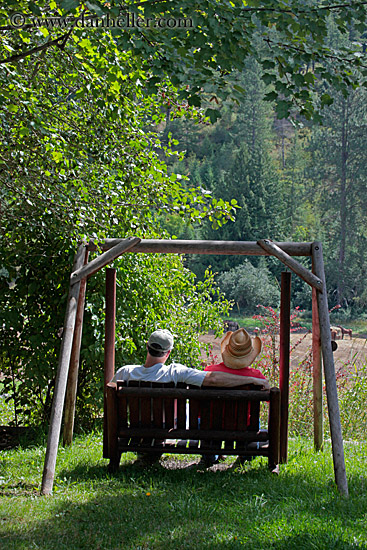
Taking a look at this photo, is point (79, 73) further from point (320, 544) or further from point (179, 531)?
point (320, 544)

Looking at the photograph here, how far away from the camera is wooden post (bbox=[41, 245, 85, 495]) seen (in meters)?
4.41

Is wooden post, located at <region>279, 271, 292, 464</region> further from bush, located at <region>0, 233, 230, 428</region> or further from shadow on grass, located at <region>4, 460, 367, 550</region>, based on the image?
bush, located at <region>0, 233, 230, 428</region>

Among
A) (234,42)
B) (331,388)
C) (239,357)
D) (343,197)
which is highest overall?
(343,197)

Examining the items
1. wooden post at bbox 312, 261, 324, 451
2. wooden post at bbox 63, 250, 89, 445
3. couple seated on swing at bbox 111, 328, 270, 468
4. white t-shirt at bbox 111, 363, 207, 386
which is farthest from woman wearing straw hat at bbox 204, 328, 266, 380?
wooden post at bbox 63, 250, 89, 445

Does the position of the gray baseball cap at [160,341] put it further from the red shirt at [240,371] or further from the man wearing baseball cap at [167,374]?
the red shirt at [240,371]

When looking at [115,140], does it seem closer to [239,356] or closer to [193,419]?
[239,356]

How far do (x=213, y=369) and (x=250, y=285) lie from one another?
3327 cm

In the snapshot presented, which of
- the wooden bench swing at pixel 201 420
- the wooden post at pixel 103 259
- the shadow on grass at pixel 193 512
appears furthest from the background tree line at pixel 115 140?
the shadow on grass at pixel 193 512

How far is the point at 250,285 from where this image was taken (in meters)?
37.8

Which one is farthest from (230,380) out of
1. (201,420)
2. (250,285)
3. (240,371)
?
(250,285)

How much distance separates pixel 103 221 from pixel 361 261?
37.7 meters

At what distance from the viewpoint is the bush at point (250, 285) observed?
37469mm

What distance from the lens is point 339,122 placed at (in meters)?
41.8

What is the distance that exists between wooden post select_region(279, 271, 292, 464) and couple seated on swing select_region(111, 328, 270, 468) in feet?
0.87
